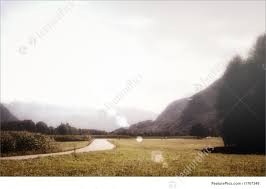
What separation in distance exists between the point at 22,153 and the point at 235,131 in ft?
69.7

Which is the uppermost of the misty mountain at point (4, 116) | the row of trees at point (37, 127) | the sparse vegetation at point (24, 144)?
the misty mountain at point (4, 116)

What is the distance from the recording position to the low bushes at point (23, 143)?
2697 centimetres

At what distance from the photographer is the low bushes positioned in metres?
27.0

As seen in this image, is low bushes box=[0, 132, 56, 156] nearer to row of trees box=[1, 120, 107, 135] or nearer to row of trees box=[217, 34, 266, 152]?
row of trees box=[1, 120, 107, 135]

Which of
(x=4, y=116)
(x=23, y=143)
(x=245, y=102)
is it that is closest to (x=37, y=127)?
(x=23, y=143)

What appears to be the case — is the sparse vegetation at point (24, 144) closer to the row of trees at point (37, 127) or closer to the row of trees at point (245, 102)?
the row of trees at point (37, 127)

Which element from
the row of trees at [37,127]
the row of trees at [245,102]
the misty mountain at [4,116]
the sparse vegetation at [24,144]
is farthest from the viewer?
the misty mountain at [4,116]

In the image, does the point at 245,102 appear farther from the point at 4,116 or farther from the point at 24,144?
the point at 4,116

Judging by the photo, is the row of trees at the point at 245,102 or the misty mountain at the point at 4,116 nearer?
the row of trees at the point at 245,102

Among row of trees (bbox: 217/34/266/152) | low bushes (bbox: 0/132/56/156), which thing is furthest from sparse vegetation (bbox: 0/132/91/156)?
row of trees (bbox: 217/34/266/152)

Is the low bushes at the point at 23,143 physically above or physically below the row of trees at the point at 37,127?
below

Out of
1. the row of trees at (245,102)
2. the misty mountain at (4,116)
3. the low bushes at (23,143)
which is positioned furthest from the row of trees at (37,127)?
the row of trees at (245,102)
